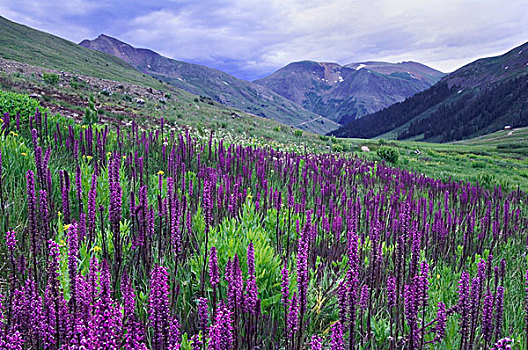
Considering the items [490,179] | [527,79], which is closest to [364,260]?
[490,179]

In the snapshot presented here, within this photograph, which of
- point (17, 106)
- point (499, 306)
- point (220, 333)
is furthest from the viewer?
point (17, 106)

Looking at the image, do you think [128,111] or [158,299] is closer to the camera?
[158,299]

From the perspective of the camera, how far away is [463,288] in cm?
241

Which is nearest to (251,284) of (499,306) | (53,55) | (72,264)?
(72,264)

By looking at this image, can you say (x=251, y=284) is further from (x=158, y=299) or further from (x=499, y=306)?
(x=499, y=306)

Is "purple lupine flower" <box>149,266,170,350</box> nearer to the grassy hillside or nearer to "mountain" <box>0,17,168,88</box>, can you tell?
the grassy hillside

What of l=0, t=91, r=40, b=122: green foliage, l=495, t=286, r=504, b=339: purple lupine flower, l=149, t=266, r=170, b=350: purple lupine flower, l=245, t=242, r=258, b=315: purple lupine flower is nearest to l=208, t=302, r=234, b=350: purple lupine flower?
l=149, t=266, r=170, b=350: purple lupine flower

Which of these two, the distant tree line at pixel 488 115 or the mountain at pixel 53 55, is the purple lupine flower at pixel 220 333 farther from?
the distant tree line at pixel 488 115

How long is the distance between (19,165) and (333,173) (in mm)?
8178

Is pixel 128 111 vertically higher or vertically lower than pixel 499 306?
higher

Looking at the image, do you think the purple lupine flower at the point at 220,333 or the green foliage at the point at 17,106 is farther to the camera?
the green foliage at the point at 17,106

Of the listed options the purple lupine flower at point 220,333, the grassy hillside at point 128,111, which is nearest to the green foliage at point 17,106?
the grassy hillside at point 128,111

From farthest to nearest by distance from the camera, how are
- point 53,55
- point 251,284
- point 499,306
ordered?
point 53,55, point 499,306, point 251,284

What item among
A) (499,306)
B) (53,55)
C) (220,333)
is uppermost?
(53,55)
